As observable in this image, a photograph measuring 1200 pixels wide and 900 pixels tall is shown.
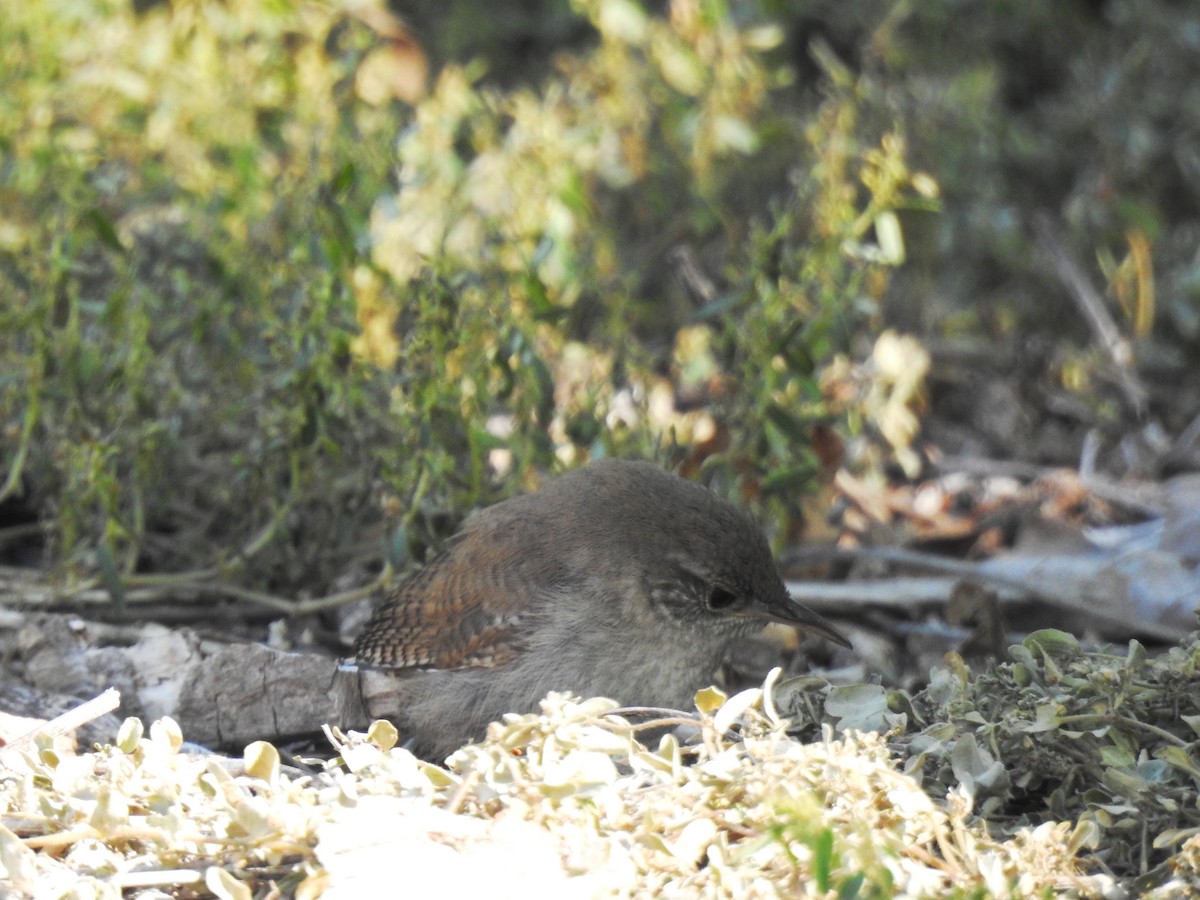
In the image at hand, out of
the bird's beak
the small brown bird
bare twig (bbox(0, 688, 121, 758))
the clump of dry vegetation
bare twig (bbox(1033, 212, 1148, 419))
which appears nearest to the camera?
the clump of dry vegetation

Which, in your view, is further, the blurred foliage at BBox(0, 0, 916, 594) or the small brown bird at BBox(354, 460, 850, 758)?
the blurred foliage at BBox(0, 0, 916, 594)

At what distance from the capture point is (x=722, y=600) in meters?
4.02

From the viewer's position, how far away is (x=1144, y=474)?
6.14 m

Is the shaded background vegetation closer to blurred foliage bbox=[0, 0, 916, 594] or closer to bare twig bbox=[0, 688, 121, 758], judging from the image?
blurred foliage bbox=[0, 0, 916, 594]

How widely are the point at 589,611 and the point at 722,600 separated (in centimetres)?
35

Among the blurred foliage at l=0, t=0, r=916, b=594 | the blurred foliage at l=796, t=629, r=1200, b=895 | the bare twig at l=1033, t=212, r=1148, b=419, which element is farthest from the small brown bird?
the bare twig at l=1033, t=212, r=1148, b=419

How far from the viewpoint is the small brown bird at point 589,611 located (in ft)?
12.8

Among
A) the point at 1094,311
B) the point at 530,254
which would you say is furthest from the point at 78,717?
the point at 1094,311

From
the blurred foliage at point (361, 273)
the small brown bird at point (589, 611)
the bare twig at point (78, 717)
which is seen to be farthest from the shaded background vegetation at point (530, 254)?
the bare twig at point (78, 717)

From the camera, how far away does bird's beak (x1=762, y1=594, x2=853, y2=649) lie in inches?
159

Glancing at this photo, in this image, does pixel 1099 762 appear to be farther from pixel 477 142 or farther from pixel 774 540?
pixel 477 142

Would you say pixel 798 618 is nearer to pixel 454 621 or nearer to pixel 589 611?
pixel 589 611

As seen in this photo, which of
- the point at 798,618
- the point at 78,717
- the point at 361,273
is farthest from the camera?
the point at 361,273

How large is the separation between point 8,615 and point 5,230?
191cm
